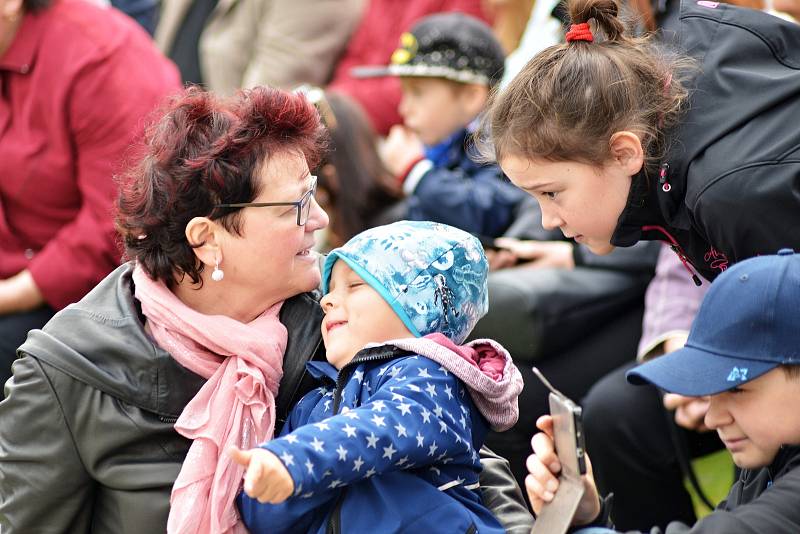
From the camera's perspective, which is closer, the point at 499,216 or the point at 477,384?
the point at 477,384

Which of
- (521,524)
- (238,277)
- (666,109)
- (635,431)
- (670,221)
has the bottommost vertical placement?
(635,431)

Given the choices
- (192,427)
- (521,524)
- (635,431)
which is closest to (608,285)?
(635,431)

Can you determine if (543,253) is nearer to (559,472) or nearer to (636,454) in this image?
(636,454)

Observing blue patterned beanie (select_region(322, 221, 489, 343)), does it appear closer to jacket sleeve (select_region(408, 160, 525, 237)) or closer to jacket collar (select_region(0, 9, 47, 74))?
jacket sleeve (select_region(408, 160, 525, 237))

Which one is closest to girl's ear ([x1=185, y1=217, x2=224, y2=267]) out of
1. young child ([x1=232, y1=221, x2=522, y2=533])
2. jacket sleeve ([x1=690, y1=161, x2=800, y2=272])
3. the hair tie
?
young child ([x1=232, y1=221, x2=522, y2=533])

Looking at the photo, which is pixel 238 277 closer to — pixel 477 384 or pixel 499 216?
pixel 477 384

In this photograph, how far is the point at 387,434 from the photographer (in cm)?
196

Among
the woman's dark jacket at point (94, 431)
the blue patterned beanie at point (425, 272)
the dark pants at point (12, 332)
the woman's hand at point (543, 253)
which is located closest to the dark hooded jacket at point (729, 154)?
the blue patterned beanie at point (425, 272)

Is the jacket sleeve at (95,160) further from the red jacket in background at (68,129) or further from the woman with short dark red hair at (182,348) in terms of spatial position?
the woman with short dark red hair at (182,348)

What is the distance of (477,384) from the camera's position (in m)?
2.18

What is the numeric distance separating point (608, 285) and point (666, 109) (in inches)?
49.6

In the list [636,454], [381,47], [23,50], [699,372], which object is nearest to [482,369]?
[699,372]

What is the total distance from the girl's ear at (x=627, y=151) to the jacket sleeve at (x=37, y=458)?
125 cm

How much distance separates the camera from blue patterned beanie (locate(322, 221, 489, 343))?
227cm
